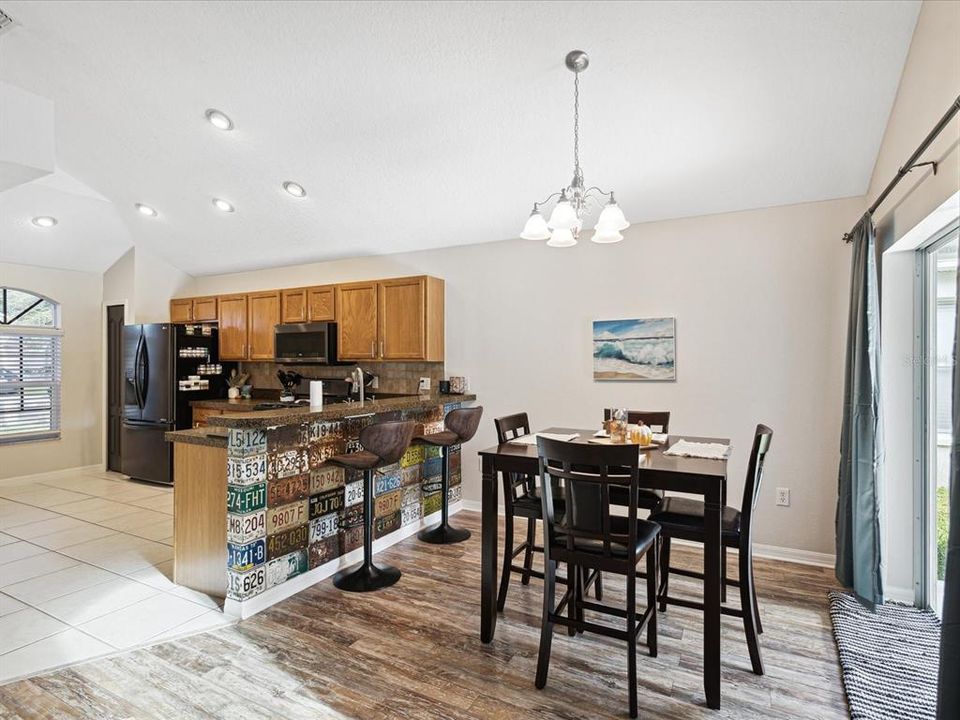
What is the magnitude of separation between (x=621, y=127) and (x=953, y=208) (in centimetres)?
167

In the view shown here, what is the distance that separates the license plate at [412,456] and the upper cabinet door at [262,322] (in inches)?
97.4

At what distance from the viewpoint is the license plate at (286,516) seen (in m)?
2.93

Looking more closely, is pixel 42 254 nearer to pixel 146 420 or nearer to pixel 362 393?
pixel 146 420

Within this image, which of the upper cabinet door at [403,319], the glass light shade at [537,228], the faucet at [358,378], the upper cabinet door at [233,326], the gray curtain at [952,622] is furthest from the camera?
the upper cabinet door at [233,326]

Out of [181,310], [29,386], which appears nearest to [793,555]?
[181,310]

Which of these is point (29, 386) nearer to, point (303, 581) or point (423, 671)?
point (303, 581)

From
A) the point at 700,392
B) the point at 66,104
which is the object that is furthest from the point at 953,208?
the point at 66,104

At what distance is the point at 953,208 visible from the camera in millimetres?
2139

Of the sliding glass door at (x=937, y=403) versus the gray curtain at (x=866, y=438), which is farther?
Answer: the gray curtain at (x=866, y=438)

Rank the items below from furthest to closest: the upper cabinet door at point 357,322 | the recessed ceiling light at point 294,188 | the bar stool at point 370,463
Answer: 1. the upper cabinet door at point 357,322
2. the recessed ceiling light at point 294,188
3. the bar stool at point 370,463

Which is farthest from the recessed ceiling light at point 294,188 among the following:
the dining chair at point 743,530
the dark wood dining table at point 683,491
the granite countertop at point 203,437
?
the dining chair at point 743,530

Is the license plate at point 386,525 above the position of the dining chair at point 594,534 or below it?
below

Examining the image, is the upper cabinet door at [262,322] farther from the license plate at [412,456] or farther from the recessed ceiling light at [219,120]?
the license plate at [412,456]

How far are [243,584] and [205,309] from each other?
4.43 m
